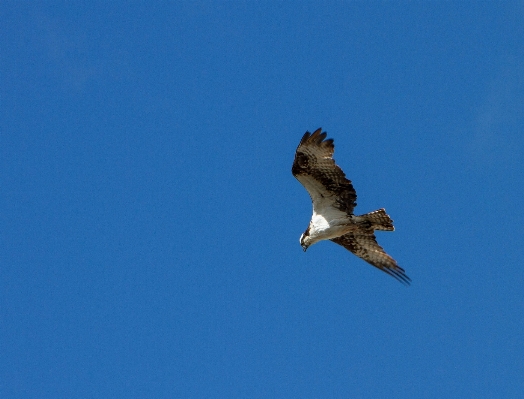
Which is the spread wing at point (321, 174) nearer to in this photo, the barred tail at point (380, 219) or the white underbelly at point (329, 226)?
the white underbelly at point (329, 226)

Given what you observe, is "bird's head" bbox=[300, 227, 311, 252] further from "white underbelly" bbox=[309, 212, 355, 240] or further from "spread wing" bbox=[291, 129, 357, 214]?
"spread wing" bbox=[291, 129, 357, 214]

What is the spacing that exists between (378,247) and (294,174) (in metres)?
2.99

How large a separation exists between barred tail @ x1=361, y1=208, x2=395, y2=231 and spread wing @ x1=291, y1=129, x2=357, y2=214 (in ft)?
1.31

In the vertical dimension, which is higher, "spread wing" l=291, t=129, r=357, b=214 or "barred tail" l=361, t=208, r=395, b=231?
"spread wing" l=291, t=129, r=357, b=214

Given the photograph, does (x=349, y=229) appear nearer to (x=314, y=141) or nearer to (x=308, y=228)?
(x=308, y=228)

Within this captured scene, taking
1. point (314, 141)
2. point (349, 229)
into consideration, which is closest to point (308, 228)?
point (349, 229)

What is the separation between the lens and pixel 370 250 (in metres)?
19.3

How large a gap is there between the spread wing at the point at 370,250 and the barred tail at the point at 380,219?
80cm

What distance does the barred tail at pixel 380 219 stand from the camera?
17.8 meters

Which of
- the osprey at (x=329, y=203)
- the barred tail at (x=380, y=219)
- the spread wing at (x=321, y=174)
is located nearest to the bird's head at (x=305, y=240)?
the osprey at (x=329, y=203)

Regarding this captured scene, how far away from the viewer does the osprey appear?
17.0 m

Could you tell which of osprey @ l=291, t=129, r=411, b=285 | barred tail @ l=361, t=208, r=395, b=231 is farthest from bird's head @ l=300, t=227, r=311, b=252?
barred tail @ l=361, t=208, r=395, b=231

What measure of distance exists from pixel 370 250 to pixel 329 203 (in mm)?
2029

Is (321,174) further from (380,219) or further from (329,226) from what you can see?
(380,219)
